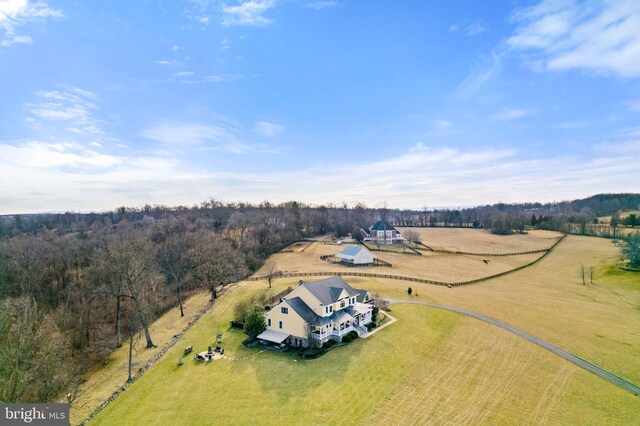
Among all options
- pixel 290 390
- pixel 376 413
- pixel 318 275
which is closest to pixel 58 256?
pixel 318 275

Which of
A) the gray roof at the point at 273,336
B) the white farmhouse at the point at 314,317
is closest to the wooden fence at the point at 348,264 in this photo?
the white farmhouse at the point at 314,317

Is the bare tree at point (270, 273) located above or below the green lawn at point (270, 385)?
above

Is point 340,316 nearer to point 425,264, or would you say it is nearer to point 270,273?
point 270,273

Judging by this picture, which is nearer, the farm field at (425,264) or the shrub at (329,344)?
the shrub at (329,344)

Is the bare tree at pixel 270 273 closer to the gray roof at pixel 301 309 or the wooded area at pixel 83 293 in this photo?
the wooded area at pixel 83 293

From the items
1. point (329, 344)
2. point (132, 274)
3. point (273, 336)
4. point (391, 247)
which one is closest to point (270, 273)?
point (273, 336)

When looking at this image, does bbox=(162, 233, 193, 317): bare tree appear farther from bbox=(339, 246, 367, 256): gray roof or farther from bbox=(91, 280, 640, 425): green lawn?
bbox=(339, 246, 367, 256): gray roof

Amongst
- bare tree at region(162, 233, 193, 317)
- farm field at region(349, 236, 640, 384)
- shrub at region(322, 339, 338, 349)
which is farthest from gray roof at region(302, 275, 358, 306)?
bare tree at region(162, 233, 193, 317)
